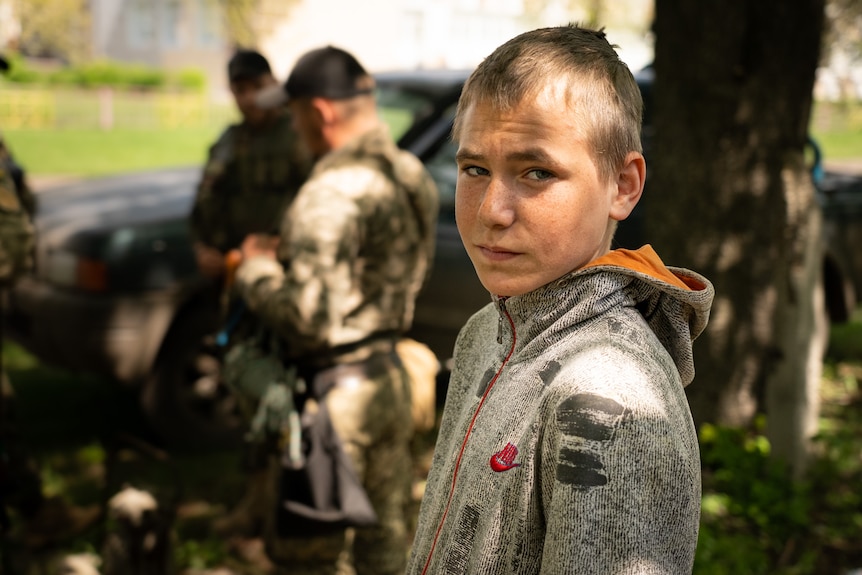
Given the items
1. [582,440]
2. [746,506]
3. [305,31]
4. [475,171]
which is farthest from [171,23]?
[582,440]

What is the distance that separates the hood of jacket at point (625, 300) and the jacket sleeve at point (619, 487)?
6.4 inches

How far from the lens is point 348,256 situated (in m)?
2.99

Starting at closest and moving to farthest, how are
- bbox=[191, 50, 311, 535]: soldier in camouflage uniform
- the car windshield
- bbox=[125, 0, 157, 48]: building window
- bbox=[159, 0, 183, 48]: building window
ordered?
bbox=[191, 50, 311, 535]: soldier in camouflage uniform < the car windshield < bbox=[159, 0, 183, 48]: building window < bbox=[125, 0, 157, 48]: building window

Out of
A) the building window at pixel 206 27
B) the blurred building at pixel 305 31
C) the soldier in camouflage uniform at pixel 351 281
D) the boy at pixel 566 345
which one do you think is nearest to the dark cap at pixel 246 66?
the soldier in camouflage uniform at pixel 351 281

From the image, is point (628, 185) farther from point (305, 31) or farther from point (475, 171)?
point (305, 31)

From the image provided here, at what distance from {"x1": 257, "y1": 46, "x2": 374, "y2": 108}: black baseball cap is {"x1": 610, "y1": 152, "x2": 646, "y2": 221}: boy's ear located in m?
2.10

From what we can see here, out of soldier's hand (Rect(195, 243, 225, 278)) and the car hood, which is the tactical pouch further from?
the car hood

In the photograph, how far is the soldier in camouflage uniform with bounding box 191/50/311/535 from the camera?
4781 millimetres

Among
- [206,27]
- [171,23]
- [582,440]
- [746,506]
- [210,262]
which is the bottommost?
[746,506]

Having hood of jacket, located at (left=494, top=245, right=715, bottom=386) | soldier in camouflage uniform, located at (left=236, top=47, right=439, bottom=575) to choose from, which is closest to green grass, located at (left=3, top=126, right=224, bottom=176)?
soldier in camouflage uniform, located at (left=236, top=47, right=439, bottom=575)

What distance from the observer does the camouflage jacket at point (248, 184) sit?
15.8 feet

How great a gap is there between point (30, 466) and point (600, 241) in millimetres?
3896

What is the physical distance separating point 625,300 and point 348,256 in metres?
1.81

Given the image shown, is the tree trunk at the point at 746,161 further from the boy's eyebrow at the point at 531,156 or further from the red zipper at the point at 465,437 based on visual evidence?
the boy's eyebrow at the point at 531,156
